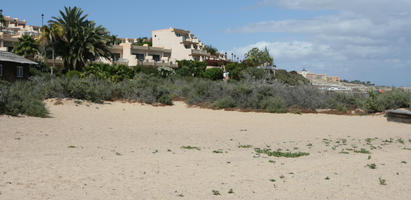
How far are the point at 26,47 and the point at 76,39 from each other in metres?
10.9

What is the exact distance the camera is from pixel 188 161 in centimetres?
911

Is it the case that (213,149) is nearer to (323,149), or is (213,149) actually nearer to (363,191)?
(323,149)

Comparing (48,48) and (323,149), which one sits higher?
(48,48)

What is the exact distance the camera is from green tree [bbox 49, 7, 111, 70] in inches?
1879

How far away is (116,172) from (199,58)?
7590 centimetres

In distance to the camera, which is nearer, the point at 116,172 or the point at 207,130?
the point at 116,172

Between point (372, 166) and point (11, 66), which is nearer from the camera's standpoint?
point (372, 166)

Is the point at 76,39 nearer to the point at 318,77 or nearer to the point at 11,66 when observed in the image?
the point at 11,66

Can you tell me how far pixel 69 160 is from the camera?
844cm

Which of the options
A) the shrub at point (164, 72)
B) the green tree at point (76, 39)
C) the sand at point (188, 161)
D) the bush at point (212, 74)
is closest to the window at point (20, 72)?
the green tree at point (76, 39)

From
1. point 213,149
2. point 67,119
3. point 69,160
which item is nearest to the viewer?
point 69,160

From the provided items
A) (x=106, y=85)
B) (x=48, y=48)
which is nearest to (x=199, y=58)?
(x=48, y=48)

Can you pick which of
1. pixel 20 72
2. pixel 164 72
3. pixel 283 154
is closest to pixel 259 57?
pixel 164 72

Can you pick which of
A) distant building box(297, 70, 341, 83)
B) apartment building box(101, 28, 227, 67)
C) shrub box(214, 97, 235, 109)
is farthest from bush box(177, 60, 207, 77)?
shrub box(214, 97, 235, 109)
